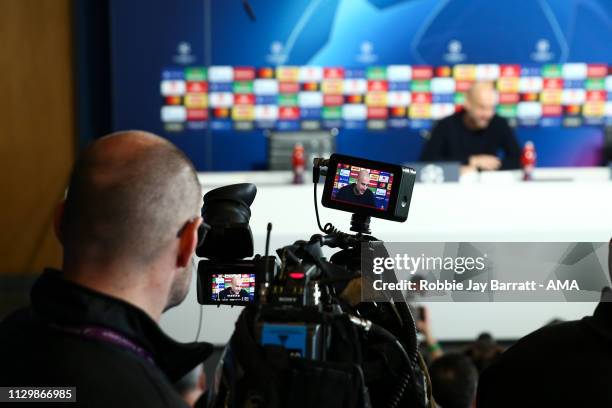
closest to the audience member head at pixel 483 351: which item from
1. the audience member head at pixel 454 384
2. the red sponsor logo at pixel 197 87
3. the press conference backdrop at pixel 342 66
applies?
the audience member head at pixel 454 384

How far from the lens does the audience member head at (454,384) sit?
2.46m

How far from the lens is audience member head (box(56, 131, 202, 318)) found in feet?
3.51

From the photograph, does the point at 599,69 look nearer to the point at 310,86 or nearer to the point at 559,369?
the point at 310,86

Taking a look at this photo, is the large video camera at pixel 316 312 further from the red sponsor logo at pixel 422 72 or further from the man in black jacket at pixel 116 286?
the red sponsor logo at pixel 422 72

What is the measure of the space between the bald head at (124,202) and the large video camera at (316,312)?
0.44 feet

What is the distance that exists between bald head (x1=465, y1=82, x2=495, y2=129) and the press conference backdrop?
29.5 inches

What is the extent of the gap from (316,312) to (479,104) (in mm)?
5319

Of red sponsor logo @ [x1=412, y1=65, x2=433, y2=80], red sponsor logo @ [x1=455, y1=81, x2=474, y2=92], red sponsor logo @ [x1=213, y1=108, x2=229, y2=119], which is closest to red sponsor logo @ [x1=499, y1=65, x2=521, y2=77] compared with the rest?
red sponsor logo @ [x1=455, y1=81, x2=474, y2=92]

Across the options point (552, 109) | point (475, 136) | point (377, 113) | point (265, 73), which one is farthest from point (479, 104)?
point (265, 73)

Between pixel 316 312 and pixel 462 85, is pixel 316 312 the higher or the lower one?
the lower one

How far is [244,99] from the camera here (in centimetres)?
691

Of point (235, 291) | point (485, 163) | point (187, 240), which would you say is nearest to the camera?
point (187, 240)

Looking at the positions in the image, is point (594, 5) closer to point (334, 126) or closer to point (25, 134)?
point (334, 126)

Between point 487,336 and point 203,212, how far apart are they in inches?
84.1
